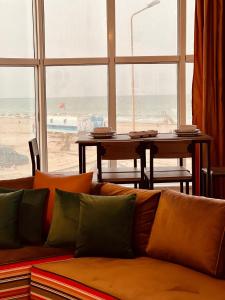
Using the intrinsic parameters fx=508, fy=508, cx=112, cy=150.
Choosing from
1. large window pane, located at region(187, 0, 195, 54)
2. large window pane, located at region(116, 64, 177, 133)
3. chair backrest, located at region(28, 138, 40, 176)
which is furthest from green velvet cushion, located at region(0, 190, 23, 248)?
large window pane, located at region(187, 0, 195, 54)

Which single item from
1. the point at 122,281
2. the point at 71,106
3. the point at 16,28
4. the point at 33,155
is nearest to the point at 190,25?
the point at 71,106

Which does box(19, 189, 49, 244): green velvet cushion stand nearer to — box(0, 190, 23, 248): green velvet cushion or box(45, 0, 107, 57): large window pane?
box(0, 190, 23, 248): green velvet cushion

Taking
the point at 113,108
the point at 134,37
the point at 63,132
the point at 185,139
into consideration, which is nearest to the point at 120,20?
the point at 134,37

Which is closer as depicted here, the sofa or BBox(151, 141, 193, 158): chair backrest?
the sofa

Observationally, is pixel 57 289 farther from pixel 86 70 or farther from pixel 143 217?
pixel 86 70

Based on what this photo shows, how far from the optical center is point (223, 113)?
6.01m

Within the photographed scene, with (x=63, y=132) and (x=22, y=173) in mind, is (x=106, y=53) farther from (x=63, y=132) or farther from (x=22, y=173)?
(x=22, y=173)

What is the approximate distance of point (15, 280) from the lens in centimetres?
304

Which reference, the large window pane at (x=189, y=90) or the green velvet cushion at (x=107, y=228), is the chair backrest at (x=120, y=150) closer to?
the large window pane at (x=189, y=90)

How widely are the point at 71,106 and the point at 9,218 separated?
3254 millimetres

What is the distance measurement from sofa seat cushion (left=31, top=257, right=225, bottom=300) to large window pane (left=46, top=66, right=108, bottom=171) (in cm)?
346

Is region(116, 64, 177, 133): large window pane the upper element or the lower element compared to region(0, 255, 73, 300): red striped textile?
upper

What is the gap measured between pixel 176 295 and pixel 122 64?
14.2 feet

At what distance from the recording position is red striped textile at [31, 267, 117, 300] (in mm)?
2684
